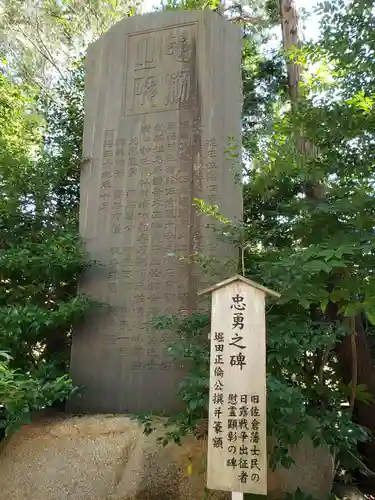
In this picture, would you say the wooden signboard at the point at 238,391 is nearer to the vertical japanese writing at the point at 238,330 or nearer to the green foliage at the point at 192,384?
the vertical japanese writing at the point at 238,330

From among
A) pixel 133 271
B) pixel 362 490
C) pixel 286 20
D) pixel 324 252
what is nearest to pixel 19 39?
pixel 286 20

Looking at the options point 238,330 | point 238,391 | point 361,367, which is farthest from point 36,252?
point 361,367

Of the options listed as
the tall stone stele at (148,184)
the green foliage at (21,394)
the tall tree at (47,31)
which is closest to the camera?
the green foliage at (21,394)

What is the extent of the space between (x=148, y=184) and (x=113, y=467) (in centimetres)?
269

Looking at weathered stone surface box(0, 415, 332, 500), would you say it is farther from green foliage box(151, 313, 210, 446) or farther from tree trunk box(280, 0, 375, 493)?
tree trunk box(280, 0, 375, 493)

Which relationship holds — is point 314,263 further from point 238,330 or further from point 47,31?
point 47,31

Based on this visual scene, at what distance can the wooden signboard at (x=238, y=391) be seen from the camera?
2236 mm

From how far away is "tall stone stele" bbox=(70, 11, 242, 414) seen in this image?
13.7 feet

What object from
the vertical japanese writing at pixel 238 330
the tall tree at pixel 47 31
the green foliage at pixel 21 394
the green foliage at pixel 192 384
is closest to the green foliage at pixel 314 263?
the green foliage at pixel 192 384

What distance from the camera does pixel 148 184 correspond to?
464cm

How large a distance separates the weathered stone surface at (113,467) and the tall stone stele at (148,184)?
1.93ft

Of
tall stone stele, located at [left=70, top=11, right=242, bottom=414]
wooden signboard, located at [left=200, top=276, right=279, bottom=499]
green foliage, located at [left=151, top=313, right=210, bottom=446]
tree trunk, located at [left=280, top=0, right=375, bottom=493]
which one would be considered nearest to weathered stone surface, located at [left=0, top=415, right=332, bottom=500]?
green foliage, located at [left=151, top=313, right=210, bottom=446]

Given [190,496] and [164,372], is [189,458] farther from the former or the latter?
[164,372]

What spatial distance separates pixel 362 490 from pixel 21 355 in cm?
365
